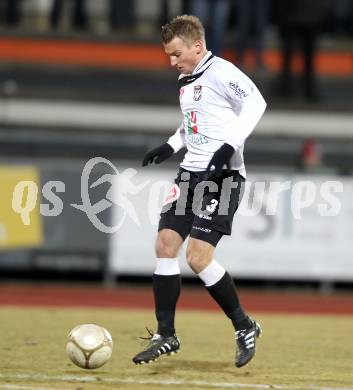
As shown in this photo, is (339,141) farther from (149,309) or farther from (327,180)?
(149,309)

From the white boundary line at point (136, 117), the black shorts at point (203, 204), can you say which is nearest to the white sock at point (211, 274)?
the black shorts at point (203, 204)

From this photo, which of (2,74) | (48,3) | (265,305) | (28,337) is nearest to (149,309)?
(265,305)

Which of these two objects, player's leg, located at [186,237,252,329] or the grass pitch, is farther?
player's leg, located at [186,237,252,329]

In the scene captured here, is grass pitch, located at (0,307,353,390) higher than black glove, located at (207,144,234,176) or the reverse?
the reverse

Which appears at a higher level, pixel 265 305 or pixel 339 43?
pixel 339 43

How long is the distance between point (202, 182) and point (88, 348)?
1.33 meters

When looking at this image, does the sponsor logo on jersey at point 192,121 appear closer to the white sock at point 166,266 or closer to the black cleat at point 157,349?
the white sock at point 166,266

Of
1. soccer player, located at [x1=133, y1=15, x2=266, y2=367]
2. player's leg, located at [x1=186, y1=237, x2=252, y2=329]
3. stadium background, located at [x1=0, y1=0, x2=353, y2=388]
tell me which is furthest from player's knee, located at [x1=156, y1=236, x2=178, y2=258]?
stadium background, located at [x1=0, y1=0, x2=353, y2=388]

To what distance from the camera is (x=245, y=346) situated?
685cm

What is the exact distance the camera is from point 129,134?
15617 mm

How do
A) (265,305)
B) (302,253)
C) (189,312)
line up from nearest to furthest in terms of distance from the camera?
(189,312)
(265,305)
(302,253)

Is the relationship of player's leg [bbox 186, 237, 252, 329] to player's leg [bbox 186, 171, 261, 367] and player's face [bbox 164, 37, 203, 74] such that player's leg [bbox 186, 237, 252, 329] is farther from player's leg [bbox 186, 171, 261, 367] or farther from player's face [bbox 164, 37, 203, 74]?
player's face [bbox 164, 37, 203, 74]

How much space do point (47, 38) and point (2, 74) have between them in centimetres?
102

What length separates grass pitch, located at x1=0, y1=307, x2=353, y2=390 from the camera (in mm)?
6363
